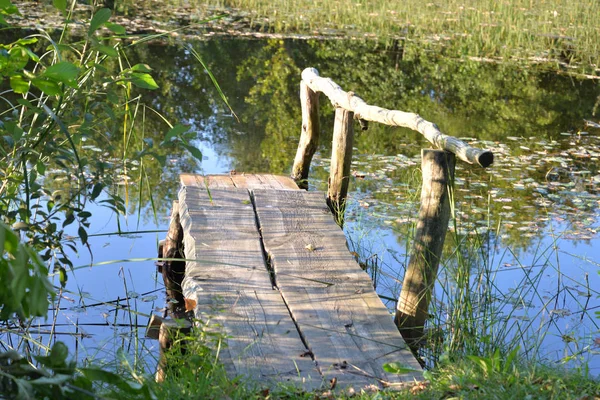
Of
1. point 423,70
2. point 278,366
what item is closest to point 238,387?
point 278,366

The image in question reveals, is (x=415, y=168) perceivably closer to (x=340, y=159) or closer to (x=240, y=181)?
(x=340, y=159)

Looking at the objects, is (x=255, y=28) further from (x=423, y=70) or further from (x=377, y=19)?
(x=423, y=70)

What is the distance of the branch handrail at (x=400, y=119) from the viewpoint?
347 cm

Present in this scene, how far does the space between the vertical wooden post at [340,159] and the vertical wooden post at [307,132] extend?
1.63 feet

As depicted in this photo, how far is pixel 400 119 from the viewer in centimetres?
457

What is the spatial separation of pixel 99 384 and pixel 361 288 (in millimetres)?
1463

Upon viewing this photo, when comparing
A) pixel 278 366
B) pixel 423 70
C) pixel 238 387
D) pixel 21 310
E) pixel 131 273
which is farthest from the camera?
pixel 423 70

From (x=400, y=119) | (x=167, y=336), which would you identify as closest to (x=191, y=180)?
(x=400, y=119)

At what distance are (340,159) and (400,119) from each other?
3.28 ft

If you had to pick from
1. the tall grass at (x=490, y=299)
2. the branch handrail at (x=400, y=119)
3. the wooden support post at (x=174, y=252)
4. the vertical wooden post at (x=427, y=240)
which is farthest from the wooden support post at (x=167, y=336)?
the wooden support post at (x=174, y=252)

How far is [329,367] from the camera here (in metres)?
3.18

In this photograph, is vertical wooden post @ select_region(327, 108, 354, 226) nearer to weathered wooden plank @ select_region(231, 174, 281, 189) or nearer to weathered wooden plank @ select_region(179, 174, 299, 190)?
weathered wooden plank @ select_region(179, 174, 299, 190)

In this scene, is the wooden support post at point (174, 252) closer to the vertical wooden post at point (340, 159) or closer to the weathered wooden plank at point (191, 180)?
the weathered wooden plank at point (191, 180)

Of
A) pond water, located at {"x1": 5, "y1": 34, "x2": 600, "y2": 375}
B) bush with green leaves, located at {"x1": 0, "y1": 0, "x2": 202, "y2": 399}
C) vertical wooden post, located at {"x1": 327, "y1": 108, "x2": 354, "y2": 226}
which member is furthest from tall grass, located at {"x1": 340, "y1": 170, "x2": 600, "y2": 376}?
bush with green leaves, located at {"x1": 0, "y1": 0, "x2": 202, "y2": 399}
